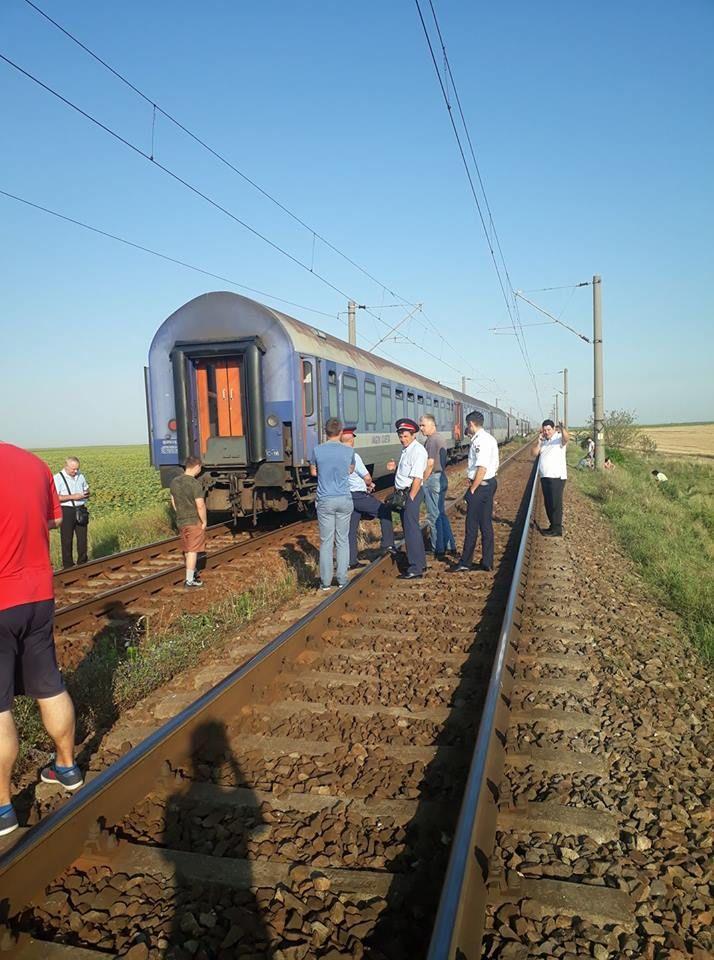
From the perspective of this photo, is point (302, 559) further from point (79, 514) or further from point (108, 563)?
point (79, 514)

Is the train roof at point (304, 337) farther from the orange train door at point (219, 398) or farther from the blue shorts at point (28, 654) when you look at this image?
the blue shorts at point (28, 654)

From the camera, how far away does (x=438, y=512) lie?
30.6ft

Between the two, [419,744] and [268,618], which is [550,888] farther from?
[268,618]

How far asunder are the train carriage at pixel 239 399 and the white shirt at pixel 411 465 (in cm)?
338

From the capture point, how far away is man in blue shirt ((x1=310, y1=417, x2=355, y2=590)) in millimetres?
7359

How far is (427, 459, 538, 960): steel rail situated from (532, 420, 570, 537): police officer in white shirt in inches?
259

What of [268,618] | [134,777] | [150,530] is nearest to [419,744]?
[134,777]

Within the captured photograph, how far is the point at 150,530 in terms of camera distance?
548 inches

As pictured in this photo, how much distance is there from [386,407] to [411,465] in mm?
8944

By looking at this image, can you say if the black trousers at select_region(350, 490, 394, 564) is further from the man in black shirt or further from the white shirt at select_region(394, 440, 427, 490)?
the man in black shirt

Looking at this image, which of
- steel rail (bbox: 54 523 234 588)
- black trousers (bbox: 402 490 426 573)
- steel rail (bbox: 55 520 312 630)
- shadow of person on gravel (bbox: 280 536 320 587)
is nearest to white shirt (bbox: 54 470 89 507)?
steel rail (bbox: 54 523 234 588)

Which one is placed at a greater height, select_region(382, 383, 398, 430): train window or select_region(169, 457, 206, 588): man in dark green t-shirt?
select_region(382, 383, 398, 430): train window

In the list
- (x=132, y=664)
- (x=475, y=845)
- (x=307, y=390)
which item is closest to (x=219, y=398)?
(x=307, y=390)

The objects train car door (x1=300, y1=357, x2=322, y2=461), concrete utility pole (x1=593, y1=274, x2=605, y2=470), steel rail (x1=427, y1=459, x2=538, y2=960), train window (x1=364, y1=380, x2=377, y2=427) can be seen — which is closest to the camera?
steel rail (x1=427, y1=459, x2=538, y2=960)
